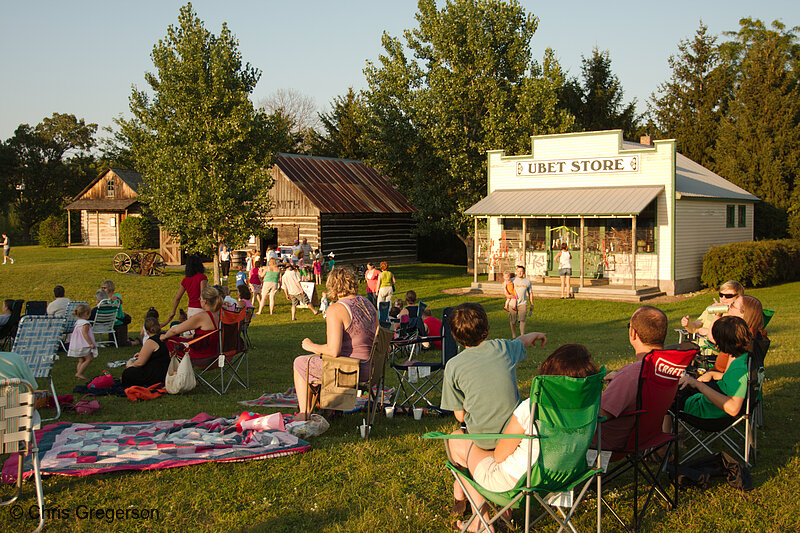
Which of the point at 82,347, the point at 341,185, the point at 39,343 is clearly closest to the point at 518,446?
the point at 39,343

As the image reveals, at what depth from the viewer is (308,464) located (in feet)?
18.1

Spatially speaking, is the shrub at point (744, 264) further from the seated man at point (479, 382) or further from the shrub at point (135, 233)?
the shrub at point (135, 233)

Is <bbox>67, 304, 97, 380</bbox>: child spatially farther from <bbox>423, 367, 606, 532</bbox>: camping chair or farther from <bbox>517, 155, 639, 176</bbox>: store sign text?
<bbox>517, 155, 639, 176</bbox>: store sign text

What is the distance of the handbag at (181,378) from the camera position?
8.24 meters

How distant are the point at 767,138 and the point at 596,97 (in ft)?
35.9

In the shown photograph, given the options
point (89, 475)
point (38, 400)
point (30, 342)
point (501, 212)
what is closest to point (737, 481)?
point (89, 475)

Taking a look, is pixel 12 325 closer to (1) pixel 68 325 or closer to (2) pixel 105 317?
Result: (1) pixel 68 325

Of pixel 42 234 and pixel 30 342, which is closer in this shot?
pixel 30 342

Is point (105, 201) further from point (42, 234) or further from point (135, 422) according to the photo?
point (135, 422)

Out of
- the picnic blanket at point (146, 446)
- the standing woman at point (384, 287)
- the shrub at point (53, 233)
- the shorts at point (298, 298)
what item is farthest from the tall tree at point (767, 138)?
the shrub at point (53, 233)

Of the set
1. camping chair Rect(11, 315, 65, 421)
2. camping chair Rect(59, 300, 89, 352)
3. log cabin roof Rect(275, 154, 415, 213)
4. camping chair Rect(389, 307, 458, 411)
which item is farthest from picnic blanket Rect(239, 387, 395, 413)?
log cabin roof Rect(275, 154, 415, 213)

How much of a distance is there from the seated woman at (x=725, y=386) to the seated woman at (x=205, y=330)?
5.69 m

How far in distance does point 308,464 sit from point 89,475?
1.70 metres

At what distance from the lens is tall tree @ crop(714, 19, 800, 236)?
28.9 m
